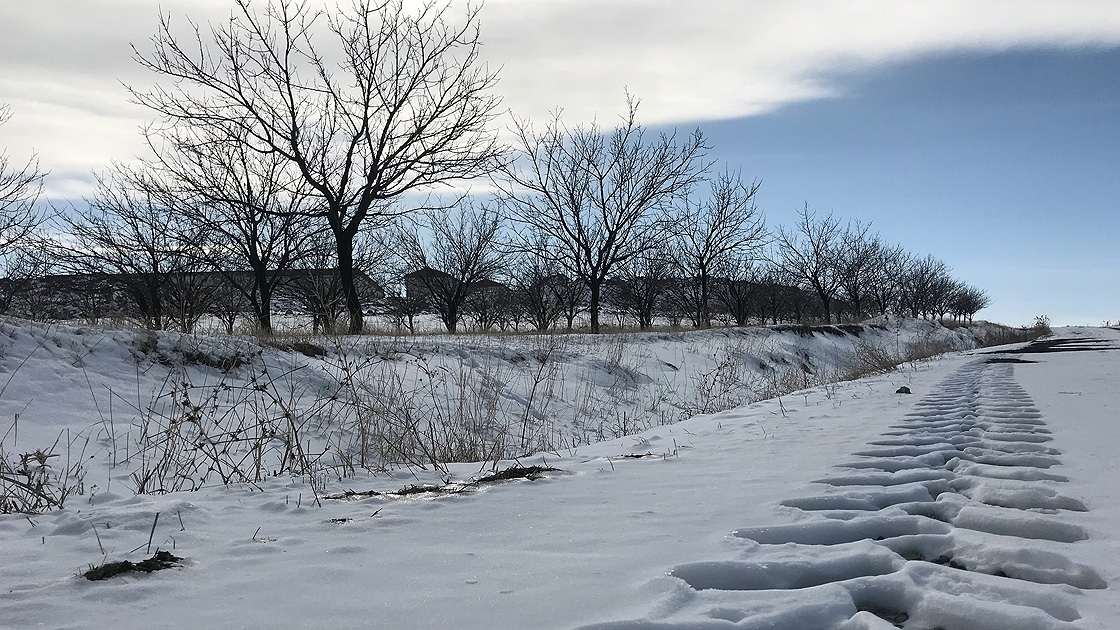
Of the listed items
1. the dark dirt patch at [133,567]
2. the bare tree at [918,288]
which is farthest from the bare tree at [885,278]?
the dark dirt patch at [133,567]

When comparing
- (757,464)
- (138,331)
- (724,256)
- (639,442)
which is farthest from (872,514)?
(724,256)

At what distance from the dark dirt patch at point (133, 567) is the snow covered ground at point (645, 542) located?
40 millimetres

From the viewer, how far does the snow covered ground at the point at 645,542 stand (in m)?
1.39

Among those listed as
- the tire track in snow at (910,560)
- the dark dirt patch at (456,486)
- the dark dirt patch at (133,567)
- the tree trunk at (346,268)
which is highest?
→ the tree trunk at (346,268)

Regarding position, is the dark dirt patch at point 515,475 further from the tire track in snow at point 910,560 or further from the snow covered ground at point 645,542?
the tire track in snow at point 910,560

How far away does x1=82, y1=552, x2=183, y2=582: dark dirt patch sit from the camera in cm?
163

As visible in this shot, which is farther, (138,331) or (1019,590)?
(138,331)

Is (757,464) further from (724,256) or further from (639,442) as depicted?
(724,256)

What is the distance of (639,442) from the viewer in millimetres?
4348

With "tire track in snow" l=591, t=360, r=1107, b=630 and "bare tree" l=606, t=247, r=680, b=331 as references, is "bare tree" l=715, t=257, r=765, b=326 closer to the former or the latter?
"bare tree" l=606, t=247, r=680, b=331

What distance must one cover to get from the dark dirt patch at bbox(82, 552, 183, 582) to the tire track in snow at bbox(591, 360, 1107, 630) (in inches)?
49.8

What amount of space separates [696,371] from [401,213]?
6629mm

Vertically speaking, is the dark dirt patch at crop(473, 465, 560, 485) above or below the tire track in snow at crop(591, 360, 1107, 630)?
below

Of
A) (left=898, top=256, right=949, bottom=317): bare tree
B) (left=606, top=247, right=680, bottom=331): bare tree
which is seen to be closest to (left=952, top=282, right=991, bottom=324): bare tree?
(left=898, top=256, right=949, bottom=317): bare tree
